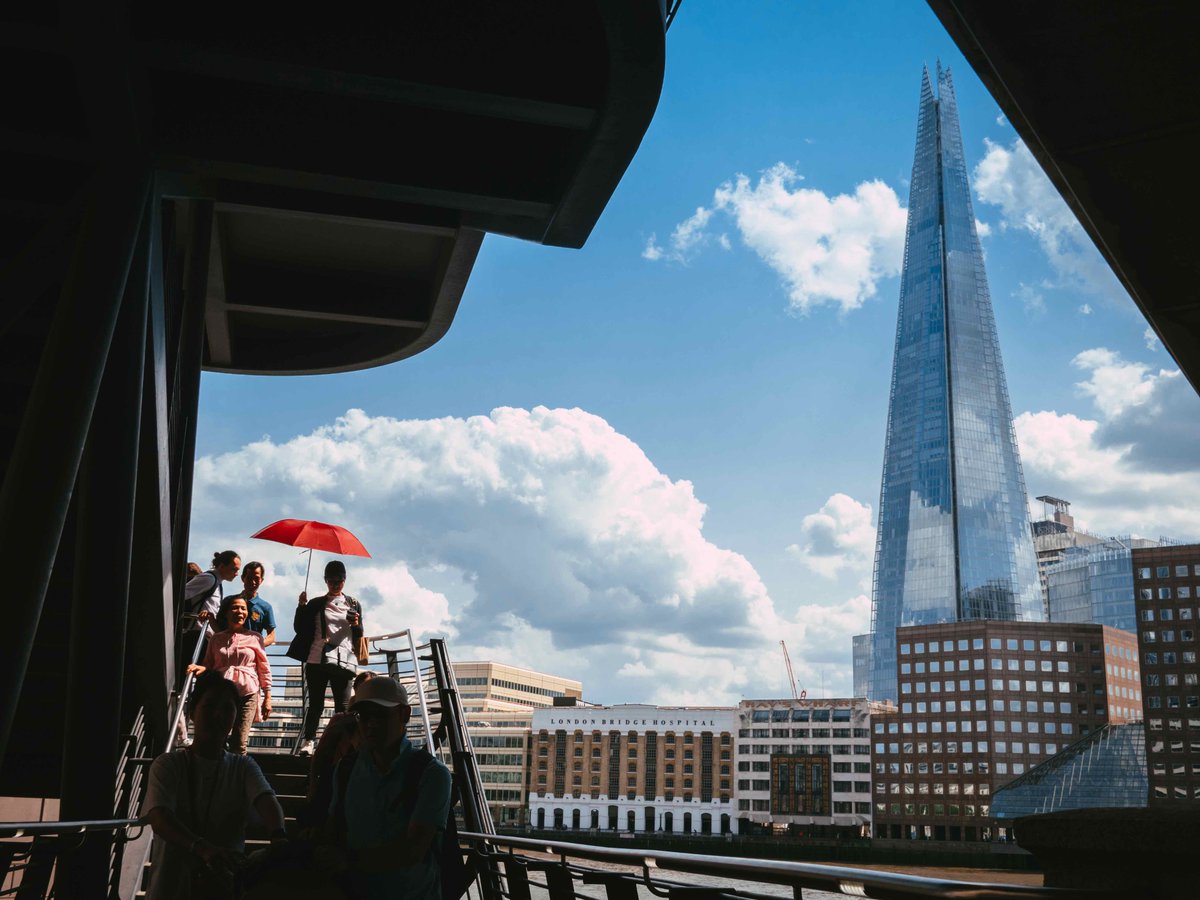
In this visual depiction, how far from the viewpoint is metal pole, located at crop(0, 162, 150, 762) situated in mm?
5992

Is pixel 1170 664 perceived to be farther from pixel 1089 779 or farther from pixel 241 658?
pixel 241 658

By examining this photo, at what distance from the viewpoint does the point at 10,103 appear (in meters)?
7.34

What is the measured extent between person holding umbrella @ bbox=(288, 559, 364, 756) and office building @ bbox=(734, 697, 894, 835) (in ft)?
500

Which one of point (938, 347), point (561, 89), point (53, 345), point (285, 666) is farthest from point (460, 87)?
point (938, 347)

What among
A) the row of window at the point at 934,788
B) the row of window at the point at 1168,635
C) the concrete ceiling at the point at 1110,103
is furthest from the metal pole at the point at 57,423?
the row of window at the point at 934,788

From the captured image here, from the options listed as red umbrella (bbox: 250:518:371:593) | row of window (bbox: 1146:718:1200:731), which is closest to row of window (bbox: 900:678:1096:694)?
row of window (bbox: 1146:718:1200:731)

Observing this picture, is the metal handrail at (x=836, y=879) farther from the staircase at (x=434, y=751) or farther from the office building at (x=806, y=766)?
the office building at (x=806, y=766)

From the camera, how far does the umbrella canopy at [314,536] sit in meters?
14.7

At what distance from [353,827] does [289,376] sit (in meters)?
A: 13.2

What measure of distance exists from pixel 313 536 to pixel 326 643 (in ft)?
14.9

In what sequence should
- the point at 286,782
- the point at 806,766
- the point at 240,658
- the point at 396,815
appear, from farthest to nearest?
the point at 806,766, the point at 286,782, the point at 240,658, the point at 396,815

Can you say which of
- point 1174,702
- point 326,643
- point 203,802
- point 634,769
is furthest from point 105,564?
point 634,769

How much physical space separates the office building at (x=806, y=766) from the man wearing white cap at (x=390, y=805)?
520 feet

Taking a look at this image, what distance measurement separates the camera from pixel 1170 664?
127125mm
